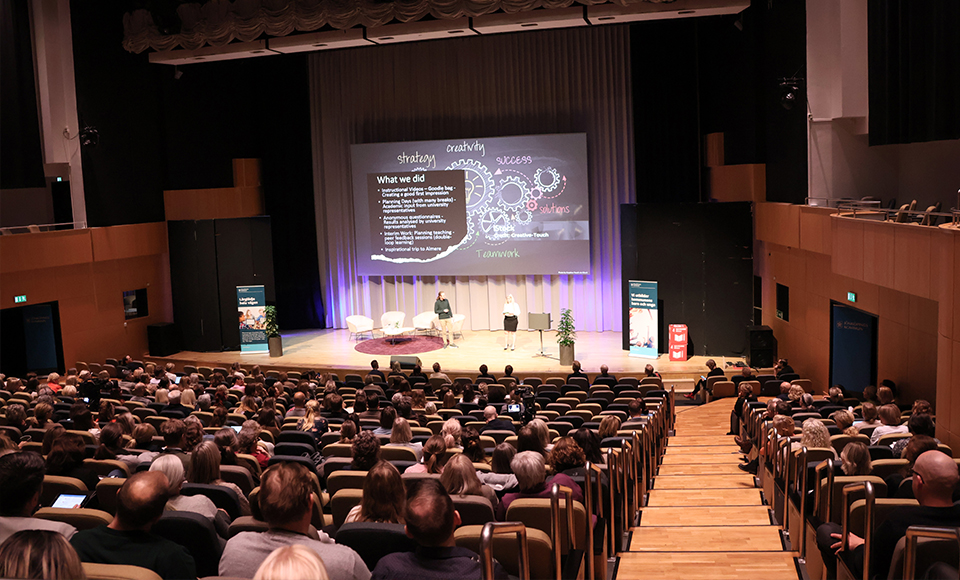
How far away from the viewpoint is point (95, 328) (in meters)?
17.8

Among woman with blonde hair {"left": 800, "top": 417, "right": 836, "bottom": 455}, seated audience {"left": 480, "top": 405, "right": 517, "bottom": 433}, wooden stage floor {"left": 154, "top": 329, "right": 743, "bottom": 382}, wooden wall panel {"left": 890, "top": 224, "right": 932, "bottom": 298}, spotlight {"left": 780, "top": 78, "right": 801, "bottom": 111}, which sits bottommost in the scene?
wooden stage floor {"left": 154, "top": 329, "right": 743, "bottom": 382}

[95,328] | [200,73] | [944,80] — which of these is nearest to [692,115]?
[944,80]

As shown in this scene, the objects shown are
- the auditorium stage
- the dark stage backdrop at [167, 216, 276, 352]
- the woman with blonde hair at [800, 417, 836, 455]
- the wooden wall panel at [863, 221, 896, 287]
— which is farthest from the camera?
the dark stage backdrop at [167, 216, 276, 352]

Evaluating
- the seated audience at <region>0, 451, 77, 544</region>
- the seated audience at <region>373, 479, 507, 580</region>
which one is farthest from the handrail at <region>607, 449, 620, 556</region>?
the seated audience at <region>0, 451, 77, 544</region>

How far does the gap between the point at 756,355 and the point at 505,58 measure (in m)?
9.84

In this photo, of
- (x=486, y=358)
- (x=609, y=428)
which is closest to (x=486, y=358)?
(x=486, y=358)

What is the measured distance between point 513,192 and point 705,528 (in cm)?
1427

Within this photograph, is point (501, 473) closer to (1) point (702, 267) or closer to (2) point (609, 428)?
(2) point (609, 428)

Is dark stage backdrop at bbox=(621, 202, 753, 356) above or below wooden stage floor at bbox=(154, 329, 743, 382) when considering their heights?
above

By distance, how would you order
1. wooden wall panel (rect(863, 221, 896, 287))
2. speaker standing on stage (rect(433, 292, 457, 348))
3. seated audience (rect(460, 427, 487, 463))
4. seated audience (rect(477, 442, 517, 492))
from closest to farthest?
seated audience (rect(477, 442, 517, 492)) → seated audience (rect(460, 427, 487, 463)) → wooden wall panel (rect(863, 221, 896, 287)) → speaker standing on stage (rect(433, 292, 457, 348))

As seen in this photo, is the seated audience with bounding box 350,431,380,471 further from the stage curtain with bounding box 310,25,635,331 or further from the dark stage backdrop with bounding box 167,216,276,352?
the stage curtain with bounding box 310,25,635,331

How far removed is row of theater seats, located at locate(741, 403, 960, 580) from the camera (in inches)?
132

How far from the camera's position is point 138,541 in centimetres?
311

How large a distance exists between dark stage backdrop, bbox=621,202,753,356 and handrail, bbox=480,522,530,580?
575 inches
